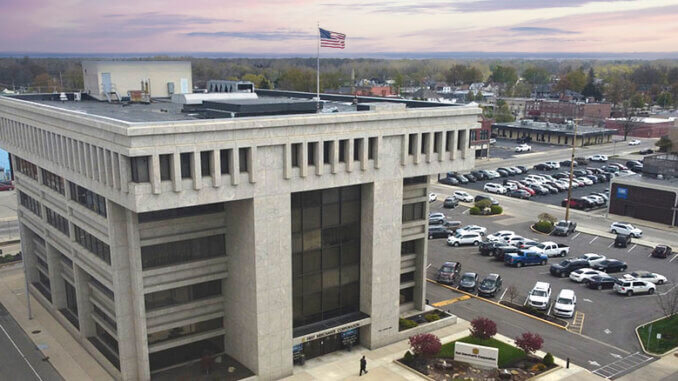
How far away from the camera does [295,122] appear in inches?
1372

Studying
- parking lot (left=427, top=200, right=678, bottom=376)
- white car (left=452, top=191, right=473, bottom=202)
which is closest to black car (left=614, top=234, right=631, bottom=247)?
parking lot (left=427, top=200, right=678, bottom=376)

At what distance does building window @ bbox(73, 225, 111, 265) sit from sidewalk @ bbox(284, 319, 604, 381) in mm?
13933

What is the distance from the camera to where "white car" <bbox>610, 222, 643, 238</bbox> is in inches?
2773

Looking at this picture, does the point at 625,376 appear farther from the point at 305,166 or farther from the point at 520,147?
the point at 520,147

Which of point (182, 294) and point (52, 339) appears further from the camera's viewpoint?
point (52, 339)

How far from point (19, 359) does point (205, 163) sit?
21320mm

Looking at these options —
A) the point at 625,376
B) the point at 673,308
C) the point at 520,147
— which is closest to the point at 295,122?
the point at 625,376

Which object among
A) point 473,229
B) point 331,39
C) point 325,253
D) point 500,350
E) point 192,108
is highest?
point 331,39

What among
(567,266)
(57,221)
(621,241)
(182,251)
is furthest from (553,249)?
(57,221)

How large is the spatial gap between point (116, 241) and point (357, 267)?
16.4 meters

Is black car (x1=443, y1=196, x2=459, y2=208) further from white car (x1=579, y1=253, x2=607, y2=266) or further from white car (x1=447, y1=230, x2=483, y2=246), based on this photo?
white car (x1=579, y1=253, x2=607, y2=266)

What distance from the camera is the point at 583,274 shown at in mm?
56094

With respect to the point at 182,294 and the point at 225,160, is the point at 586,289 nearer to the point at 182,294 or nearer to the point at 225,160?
the point at 182,294

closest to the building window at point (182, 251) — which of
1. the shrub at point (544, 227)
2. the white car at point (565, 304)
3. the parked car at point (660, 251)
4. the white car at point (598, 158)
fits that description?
the white car at point (565, 304)
